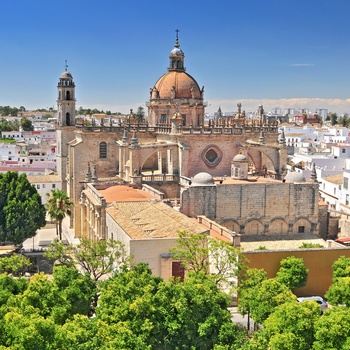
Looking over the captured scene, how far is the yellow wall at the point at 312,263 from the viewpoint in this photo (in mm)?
27078

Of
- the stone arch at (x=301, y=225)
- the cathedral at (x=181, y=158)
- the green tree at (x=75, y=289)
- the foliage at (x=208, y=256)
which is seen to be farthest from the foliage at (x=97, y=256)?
the stone arch at (x=301, y=225)

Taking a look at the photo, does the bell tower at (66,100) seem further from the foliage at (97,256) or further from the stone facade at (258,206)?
the foliage at (97,256)

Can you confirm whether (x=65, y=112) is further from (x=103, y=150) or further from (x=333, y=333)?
(x=333, y=333)

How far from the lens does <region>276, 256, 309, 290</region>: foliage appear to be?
2556 cm

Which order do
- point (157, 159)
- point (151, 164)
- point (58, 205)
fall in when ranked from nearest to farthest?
point (58, 205)
point (157, 159)
point (151, 164)

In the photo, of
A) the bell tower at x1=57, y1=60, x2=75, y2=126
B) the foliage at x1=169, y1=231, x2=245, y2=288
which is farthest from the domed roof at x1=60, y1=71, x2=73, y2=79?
→ the foliage at x1=169, y1=231, x2=245, y2=288

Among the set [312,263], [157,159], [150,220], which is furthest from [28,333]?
[157,159]

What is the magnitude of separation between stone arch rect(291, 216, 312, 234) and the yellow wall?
806 cm

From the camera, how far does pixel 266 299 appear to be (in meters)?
21.2

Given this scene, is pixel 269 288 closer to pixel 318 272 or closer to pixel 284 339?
pixel 284 339

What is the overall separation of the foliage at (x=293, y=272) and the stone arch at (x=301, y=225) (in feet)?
33.7

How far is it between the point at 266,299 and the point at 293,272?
16.4 ft

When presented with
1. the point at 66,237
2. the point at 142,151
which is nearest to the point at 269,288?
the point at 142,151

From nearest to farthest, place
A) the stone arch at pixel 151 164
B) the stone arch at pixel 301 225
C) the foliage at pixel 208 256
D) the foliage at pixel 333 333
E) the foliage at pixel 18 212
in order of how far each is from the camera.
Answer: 1. the foliage at pixel 333 333
2. the foliage at pixel 208 256
3. the stone arch at pixel 301 225
4. the foliage at pixel 18 212
5. the stone arch at pixel 151 164
